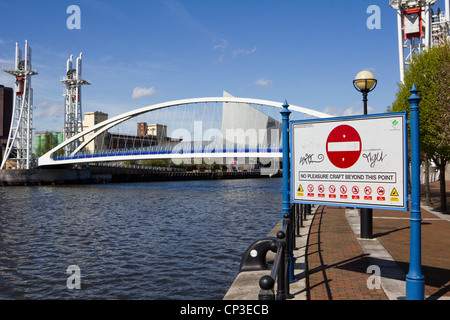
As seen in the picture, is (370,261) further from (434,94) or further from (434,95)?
(434,95)

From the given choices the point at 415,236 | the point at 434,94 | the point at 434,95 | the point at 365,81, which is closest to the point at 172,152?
the point at 434,95

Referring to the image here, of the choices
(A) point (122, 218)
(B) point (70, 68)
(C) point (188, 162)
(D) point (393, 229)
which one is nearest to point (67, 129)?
(B) point (70, 68)

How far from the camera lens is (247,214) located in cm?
2525

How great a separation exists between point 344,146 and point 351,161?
300 mm

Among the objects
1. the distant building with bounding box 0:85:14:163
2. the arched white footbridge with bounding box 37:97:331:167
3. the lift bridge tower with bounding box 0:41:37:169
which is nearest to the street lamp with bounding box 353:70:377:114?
the arched white footbridge with bounding box 37:97:331:167

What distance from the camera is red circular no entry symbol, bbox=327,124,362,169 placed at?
21.8 feet

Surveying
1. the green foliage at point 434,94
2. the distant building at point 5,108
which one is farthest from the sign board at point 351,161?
the distant building at point 5,108

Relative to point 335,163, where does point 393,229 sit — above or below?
below

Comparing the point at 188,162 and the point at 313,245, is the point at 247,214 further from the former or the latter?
the point at 188,162

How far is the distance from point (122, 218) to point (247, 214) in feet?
25.5

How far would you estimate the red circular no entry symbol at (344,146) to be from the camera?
6.64m

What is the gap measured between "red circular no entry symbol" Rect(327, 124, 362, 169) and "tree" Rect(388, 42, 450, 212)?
8.43 meters

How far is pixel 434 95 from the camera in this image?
53.8 feet

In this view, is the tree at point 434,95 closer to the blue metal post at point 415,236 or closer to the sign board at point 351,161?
the sign board at point 351,161
